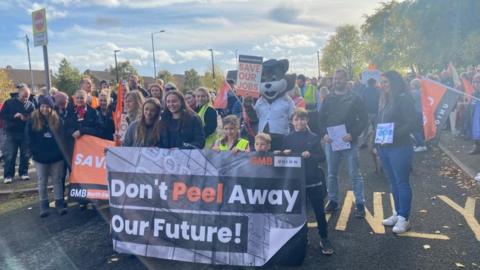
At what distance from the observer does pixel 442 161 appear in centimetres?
966

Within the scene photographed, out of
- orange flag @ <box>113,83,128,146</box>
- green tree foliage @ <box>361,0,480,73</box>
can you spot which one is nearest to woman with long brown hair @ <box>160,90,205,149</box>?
orange flag @ <box>113,83,128,146</box>

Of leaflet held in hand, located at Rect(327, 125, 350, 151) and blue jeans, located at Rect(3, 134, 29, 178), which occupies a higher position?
leaflet held in hand, located at Rect(327, 125, 350, 151)

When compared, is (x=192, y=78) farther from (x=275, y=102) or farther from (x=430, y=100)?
(x=275, y=102)

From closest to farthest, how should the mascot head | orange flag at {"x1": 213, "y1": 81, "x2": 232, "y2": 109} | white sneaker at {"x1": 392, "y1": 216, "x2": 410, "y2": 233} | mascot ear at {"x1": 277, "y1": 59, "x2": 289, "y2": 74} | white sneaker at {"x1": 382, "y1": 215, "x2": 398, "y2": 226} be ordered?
white sneaker at {"x1": 392, "y1": 216, "x2": 410, "y2": 233} < white sneaker at {"x1": 382, "y1": 215, "x2": 398, "y2": 226} < the mascot head < mascot ear at {"x1": 277, "y1": 59, "x2": 289, "y2": 74} < orange flag at {"x1": 213, "y1": 81, "x2": 232, "y2": 109}

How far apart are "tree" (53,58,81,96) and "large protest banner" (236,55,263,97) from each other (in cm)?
4432

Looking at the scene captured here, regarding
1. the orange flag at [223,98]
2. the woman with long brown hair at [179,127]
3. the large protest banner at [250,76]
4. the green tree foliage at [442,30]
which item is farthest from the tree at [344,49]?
the woman with long brown hair at [179,127]

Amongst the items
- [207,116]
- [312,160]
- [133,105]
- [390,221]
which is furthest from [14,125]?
[390,221]

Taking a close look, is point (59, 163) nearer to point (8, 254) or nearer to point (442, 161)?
point (8, 254)

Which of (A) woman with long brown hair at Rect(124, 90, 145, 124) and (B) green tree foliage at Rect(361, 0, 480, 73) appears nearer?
(A) woman with long brown hair at Rect(124, 90, 145, 124)

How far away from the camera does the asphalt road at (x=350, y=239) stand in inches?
176

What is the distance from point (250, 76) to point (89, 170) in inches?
107

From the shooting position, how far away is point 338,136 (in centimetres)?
576

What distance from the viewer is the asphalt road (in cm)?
447

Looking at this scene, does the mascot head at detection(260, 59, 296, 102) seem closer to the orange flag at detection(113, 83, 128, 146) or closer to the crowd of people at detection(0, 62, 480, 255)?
the crowd of people at detection(0, 62, 480, 255)
